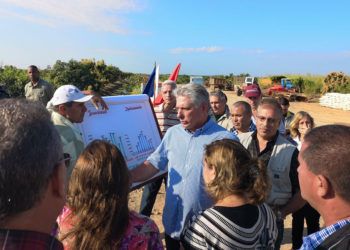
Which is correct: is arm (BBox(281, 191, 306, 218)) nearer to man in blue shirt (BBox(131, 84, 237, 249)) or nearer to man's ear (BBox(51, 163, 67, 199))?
man in blue shirt (BBox(131, 84, 237, 249))

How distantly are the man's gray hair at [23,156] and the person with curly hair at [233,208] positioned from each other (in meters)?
1.27

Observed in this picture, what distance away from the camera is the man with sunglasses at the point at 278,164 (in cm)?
321

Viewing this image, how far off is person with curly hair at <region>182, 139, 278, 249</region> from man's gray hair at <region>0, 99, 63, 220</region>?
127 centimetres

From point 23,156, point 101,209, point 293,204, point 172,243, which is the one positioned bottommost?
point 172,243

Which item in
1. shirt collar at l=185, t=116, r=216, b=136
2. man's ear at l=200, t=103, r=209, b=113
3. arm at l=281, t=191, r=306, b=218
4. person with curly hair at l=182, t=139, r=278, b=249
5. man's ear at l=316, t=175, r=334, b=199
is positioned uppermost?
man's ear at l=200, t=103, r=209, b=113

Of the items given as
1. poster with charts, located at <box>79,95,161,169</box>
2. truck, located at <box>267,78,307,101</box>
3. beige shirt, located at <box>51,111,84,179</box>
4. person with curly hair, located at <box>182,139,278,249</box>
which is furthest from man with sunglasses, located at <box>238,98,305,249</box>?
truck, located at <box>267,78,307,101</box>

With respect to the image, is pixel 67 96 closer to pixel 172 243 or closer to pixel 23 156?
pixel 172 243

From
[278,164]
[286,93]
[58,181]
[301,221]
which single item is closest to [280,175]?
[278,164]

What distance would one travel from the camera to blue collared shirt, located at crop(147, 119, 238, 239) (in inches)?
121

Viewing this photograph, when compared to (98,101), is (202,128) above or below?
below

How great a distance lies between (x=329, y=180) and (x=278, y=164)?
171 centimetres

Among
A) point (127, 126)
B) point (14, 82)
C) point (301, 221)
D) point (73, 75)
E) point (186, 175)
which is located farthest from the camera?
point (73, 75)

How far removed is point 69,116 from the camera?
3.38m

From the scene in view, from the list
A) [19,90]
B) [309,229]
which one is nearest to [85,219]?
[309,229]
